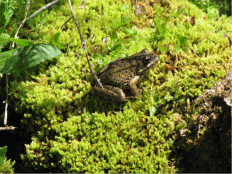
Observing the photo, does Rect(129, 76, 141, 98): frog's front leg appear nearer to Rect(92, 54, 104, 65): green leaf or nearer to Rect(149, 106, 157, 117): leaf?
Rect(149, 106, 157, 117): leaf

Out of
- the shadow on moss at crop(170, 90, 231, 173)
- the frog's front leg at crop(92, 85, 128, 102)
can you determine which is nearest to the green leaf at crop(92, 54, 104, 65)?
the frog's front leg at crop(92, 85, 128, 102)

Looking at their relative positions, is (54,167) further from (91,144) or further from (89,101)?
(89,101)

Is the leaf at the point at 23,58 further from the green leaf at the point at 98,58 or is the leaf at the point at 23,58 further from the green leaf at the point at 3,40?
the green leaf at the point at 98,58

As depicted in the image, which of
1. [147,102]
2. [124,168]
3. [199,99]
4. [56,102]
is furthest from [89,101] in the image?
[199,99]

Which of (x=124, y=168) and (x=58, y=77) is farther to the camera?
(x=58, y=77)

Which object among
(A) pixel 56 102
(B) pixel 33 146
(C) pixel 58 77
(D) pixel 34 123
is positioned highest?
(C) pixel 58 77

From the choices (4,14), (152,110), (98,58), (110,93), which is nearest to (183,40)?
(152,110)
